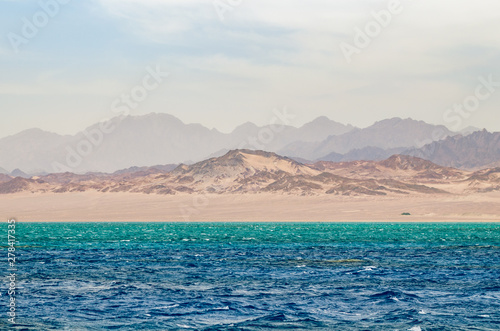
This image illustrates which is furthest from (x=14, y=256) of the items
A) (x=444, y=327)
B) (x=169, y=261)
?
(x=444, y=327)

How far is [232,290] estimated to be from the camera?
37812 mm

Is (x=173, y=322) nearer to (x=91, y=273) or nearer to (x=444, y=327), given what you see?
(x=444, y=327)

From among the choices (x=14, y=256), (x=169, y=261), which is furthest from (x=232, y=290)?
(x=14, y=256)

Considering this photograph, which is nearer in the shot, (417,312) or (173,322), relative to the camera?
(173,322)

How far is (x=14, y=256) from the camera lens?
5866cm

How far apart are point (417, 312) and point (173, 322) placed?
1125 centimetres

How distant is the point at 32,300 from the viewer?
34.2 metres

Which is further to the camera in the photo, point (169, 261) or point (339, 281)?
point (169, 261)

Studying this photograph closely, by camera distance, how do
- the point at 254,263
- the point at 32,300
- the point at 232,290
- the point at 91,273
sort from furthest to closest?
the point at 254,263
the point at 91,273
the point at 232,290
the point at 32,300

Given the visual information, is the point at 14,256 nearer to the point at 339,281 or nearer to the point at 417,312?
the point at 339,281

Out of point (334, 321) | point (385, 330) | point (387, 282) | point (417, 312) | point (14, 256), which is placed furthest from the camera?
point (14, 256)

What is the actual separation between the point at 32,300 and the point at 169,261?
21.7 meters

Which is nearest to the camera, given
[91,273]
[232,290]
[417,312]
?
[417,312]

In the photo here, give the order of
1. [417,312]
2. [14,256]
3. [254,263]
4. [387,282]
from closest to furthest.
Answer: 1. [417,312]
2. [387,282]
3. [254,263]
4. [14,256]
